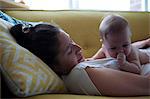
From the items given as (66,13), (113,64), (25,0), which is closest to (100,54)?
(113,64)

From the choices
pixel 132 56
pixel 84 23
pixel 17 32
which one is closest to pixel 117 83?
pixel 132 56

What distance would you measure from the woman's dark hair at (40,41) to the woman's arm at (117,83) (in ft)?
0.50

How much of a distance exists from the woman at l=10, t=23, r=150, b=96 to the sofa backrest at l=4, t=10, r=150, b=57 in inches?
17.1

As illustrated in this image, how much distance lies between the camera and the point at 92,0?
7.77ft

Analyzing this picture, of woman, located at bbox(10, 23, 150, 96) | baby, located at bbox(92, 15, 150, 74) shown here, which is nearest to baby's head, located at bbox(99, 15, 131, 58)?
baby, located at bbox(92, 15, 150, 74)

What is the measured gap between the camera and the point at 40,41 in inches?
40.1

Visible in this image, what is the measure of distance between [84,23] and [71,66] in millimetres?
567

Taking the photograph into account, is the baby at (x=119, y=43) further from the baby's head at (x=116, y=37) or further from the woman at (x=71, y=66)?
the woman at (x=71, y=66)

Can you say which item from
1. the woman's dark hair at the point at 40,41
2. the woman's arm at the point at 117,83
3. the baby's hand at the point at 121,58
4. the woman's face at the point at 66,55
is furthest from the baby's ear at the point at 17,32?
the baby's hand at the point at 121,58

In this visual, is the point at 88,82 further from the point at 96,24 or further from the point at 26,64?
the point at 96,24

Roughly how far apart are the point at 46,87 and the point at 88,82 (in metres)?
0.15

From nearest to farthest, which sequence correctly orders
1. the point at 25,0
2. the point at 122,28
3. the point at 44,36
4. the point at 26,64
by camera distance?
the point at 26,64 → the point at 44,36 → the point at 122,28 → the point at 25,0

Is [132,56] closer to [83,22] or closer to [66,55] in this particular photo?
[66,55]

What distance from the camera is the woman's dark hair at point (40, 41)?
1.02 metres
